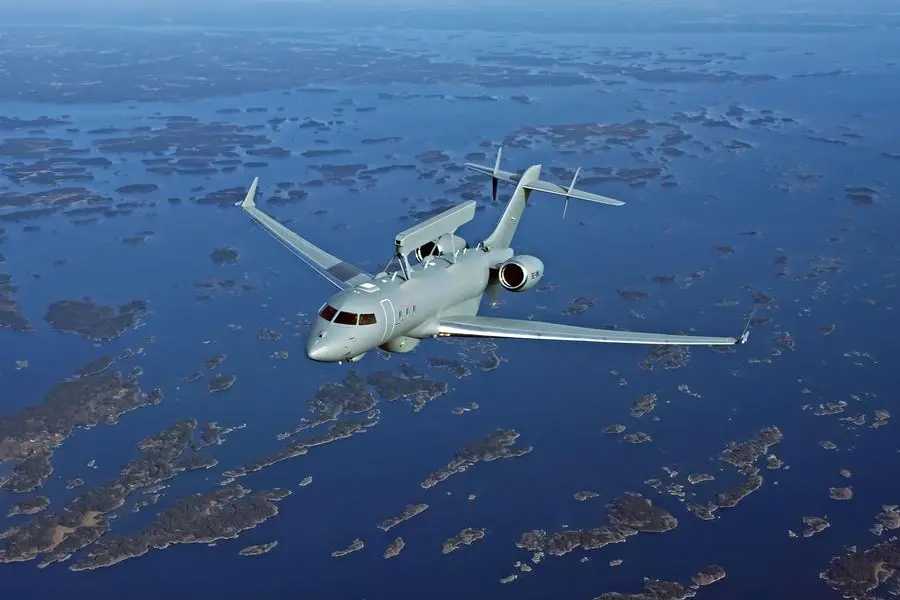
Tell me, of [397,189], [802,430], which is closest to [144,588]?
[802,430]

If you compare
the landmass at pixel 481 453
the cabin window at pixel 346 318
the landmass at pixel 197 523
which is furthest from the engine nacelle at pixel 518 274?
the landmass at pixel 197 523

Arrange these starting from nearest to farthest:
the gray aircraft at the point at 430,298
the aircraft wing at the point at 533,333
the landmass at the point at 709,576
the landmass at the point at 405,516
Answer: the gray aircraft at the point at 430,298, the aircraft wing at the point at 533,333, the landmass at the point at 709,576, the landmass at the point at 405,516

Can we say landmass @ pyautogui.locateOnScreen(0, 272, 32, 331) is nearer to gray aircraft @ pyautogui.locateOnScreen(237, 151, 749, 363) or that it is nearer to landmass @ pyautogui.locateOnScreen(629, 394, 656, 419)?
gray aircraft @ pyautogui.locateOnScreen(237, 151, 749, 363)

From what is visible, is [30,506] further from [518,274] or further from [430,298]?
[518,274]

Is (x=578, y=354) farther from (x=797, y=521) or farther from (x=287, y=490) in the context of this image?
(x=287, y=490)

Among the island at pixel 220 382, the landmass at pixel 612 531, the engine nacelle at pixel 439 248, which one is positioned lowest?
the landmass at pixel 612 531

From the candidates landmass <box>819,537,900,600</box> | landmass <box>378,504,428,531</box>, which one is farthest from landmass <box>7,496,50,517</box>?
landmass <box>819,537,900,600</box>

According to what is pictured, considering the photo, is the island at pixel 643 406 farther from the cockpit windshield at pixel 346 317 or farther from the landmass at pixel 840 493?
the cockpit windshield at pixel 346 317

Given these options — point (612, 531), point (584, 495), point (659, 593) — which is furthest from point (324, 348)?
point (584, 495)
